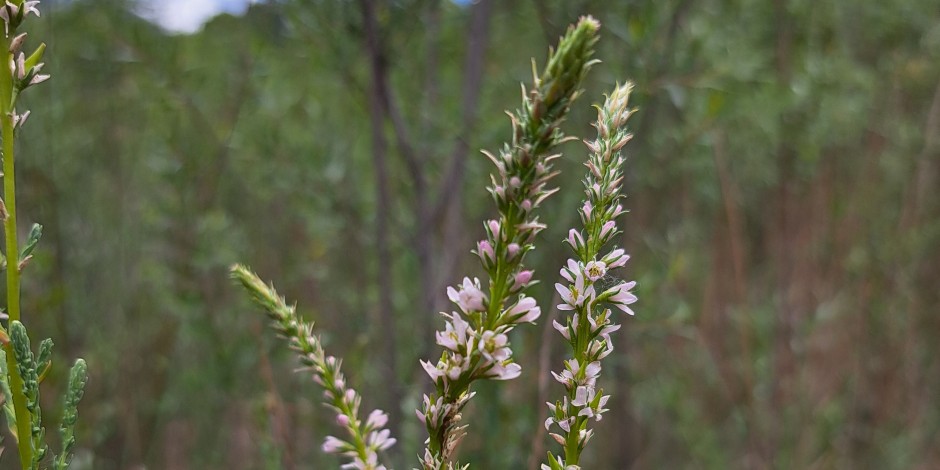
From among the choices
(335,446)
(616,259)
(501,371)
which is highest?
(616,259)

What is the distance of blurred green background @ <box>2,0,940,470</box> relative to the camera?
209cm

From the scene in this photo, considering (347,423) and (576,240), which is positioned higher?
(576,240)

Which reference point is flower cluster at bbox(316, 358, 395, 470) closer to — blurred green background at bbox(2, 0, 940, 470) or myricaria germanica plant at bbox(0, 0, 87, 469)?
myricaria germanica plant at bbox(0, 0, 87, 469)

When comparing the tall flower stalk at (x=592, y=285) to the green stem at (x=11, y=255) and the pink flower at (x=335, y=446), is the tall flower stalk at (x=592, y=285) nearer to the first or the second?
the pink flower at (x=335, y=446)

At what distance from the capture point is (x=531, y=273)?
587 millimetres

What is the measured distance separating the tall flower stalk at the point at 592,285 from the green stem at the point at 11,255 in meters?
0.46

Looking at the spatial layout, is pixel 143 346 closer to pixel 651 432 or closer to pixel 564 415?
pixel 651 432

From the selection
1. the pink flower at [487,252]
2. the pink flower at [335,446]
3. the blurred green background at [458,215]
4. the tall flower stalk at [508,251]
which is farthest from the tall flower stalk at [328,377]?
the blurred green background at [458,215]

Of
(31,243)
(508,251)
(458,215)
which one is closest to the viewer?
(508,251)

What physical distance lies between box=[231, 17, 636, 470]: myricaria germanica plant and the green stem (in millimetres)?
268

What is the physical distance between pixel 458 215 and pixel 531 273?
1544 millimetres

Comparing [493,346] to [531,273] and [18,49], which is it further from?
[18,49]

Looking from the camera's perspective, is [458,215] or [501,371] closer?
[501,371]

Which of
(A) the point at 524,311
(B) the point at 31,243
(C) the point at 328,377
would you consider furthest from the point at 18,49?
(A) the point at 524,311
